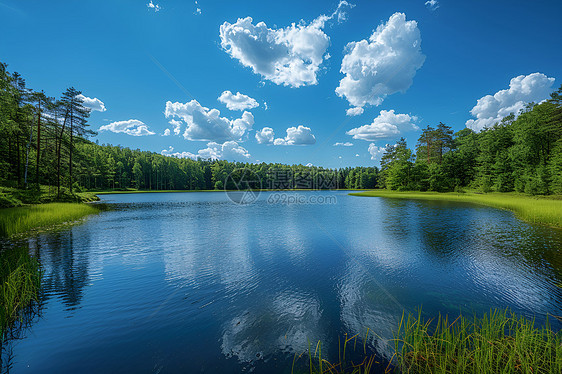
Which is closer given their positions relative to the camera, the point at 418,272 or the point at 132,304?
the point at 132,304

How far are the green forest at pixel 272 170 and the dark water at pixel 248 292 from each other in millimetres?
19212

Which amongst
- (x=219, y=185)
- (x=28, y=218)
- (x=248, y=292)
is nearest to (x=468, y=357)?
(x=248, y=292)

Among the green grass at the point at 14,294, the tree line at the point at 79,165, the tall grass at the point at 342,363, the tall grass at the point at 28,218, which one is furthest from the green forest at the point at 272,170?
the tall grass at the point at 342,363

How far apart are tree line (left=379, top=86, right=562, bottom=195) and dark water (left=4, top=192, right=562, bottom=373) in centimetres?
4845

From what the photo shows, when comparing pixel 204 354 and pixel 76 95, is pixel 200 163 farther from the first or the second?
pixel 204 354

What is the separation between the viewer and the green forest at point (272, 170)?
111 feet

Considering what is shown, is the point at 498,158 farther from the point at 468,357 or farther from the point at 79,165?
the point at 79,165

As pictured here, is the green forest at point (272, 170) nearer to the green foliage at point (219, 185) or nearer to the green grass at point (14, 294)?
the green foliage at point (219, 185)

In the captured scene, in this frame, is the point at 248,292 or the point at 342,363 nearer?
the point at 342,363

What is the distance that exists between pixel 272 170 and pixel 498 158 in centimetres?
12517

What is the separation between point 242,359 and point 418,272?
386 inches

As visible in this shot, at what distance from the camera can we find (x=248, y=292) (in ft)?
28.7

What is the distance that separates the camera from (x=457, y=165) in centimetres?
7662

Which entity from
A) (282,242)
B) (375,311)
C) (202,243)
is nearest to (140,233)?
(202,243)
